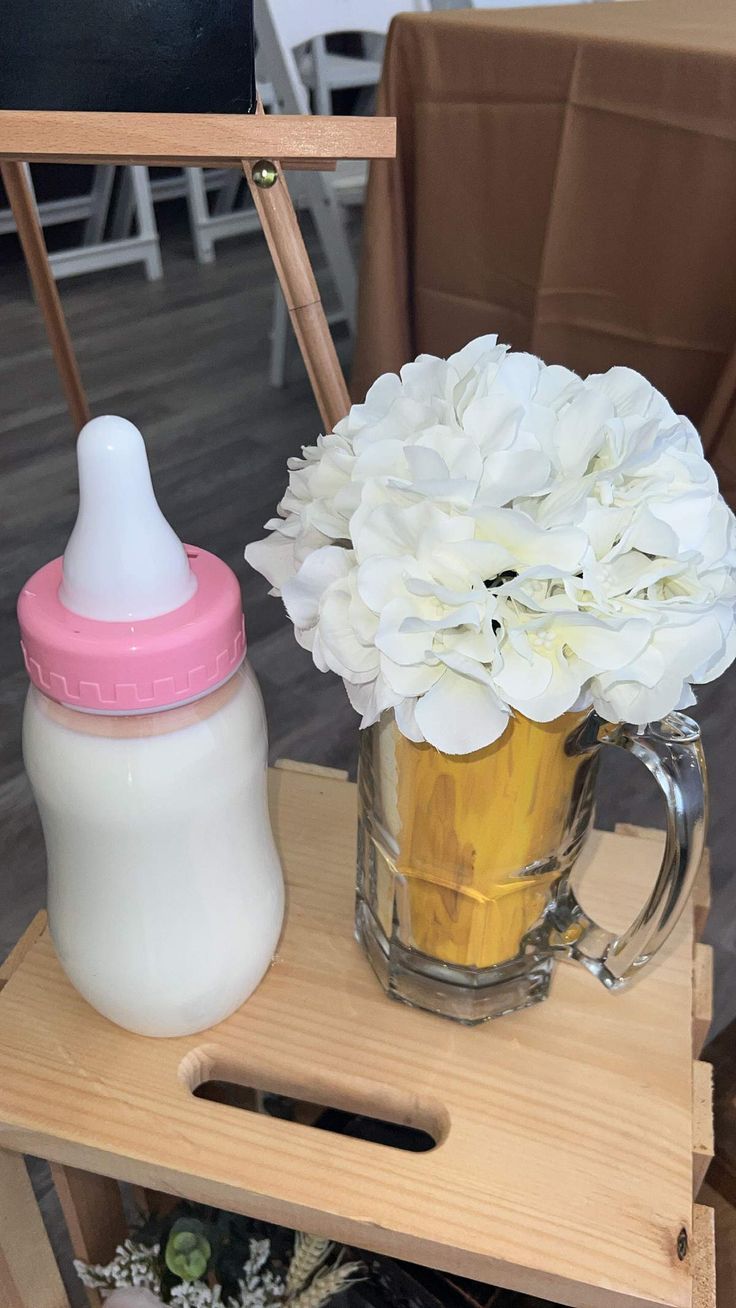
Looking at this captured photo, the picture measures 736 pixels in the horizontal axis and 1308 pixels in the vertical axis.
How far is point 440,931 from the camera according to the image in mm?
498

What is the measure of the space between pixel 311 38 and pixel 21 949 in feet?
6.58

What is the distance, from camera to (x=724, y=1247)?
0.68 m

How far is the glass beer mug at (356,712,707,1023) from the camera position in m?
0.44

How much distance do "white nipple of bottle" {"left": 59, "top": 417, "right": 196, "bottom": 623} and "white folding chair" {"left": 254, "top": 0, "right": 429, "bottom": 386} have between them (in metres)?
1.69

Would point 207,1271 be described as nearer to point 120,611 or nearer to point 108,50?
point 120,611

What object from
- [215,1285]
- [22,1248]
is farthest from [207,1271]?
[22,1248]

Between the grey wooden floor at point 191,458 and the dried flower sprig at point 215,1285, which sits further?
the grey wooden floor at point 191,458

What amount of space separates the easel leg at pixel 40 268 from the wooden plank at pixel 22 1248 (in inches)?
21.2

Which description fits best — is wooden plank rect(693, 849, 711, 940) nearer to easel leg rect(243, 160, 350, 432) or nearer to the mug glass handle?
the mug glass handle

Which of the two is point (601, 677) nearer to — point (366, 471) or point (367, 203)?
point (366, 471)

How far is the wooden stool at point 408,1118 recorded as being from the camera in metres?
0.44

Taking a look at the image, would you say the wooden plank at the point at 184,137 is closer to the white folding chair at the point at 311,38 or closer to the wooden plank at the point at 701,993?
the wooden plank at the point at 701,993

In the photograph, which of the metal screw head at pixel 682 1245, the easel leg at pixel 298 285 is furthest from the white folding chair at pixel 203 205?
the metal screw head at pixel 682 1245

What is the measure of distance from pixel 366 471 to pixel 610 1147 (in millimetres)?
317
